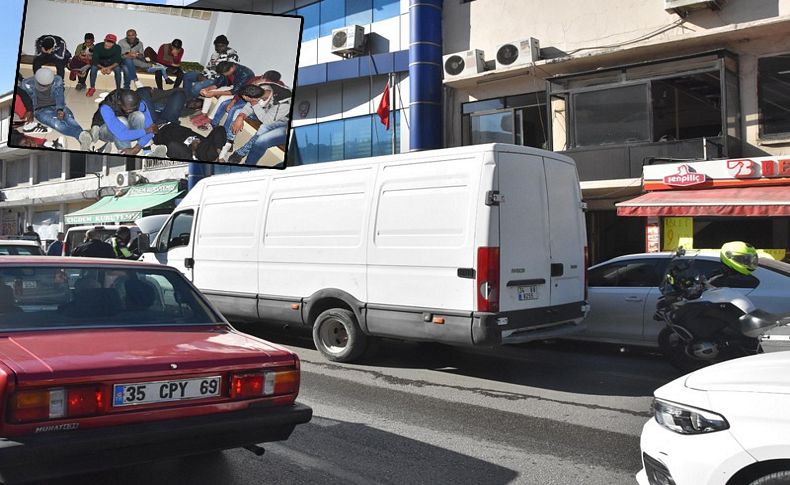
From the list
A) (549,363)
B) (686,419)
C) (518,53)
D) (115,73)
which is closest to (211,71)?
(115,73)

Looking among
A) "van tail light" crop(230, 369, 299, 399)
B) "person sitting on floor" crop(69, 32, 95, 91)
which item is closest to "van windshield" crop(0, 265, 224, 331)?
"van tail light" crop(230, 369, 299, 399)

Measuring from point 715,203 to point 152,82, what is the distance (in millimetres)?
9454

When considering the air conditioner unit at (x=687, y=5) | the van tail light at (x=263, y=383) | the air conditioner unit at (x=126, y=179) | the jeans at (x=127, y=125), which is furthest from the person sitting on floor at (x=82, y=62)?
the air conditioner unit at (x=126, y=179)

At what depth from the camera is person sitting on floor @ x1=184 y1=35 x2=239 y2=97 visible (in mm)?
8984

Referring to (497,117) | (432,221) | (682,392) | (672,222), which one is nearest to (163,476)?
(682,392)

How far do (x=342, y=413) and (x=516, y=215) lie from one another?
2803 millimetres

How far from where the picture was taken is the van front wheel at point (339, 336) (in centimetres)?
808

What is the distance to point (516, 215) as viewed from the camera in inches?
282

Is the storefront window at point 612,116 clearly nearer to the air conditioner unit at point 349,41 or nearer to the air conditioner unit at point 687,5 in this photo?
the air conditioner unit at point 687,5

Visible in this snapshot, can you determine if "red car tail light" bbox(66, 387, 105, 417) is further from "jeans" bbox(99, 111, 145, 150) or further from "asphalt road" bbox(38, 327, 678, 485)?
"jeans" bbox(99, 111, 145, 150)

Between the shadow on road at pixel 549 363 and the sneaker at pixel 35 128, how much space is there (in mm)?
4251

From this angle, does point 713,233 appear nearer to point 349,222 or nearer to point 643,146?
point 643,146

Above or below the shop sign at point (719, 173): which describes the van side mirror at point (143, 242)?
below

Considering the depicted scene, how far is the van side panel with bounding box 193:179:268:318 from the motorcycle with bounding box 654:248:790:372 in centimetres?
530
